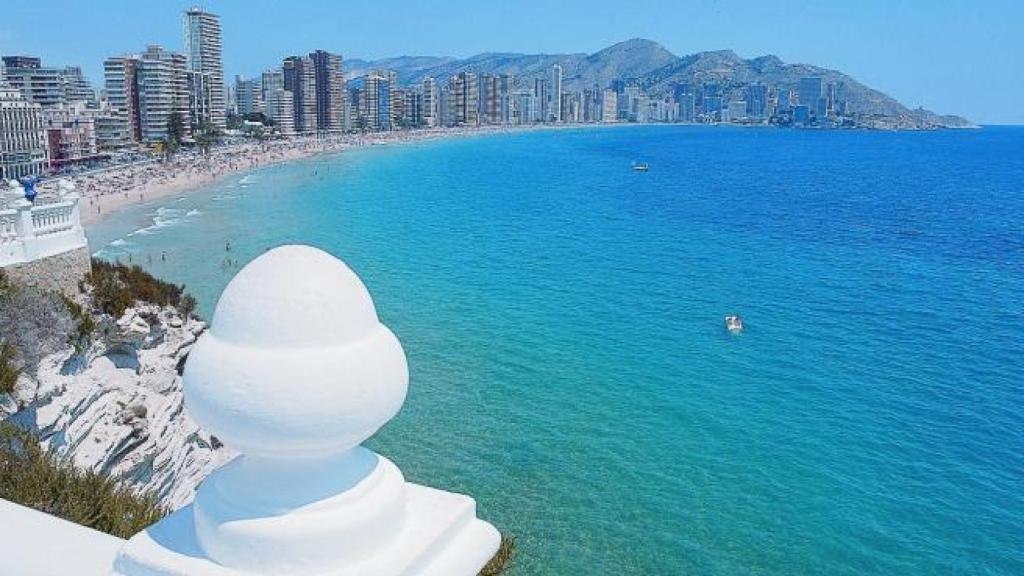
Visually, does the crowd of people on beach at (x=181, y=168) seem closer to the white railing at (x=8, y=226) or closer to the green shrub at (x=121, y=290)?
the green shrub at (x=121, y=290)

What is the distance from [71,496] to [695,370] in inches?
798

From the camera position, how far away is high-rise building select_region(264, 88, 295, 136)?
493ft

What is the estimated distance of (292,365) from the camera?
238cm

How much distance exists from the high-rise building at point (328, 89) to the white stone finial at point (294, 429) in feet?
534

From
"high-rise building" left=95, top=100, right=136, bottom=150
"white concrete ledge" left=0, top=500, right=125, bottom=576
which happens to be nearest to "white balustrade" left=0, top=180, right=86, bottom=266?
"white concrete ledge" left=0, top=500, right=125, bottom=576

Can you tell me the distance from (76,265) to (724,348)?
19891 millimetres

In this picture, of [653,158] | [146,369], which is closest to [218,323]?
[146,369]

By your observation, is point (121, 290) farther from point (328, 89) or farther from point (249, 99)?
point (249, 99)

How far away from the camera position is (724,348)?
87.1 ft

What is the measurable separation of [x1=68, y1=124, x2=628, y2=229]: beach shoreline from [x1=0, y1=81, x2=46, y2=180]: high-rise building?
5.12 meters

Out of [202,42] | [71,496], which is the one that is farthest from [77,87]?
[71,496]

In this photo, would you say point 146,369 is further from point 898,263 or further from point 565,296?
point 898,263

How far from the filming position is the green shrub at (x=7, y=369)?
9.66 metres

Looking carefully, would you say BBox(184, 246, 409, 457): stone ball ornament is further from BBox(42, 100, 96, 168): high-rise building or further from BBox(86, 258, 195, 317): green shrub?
BBox(42, 100, 96, 168): high-rise building
